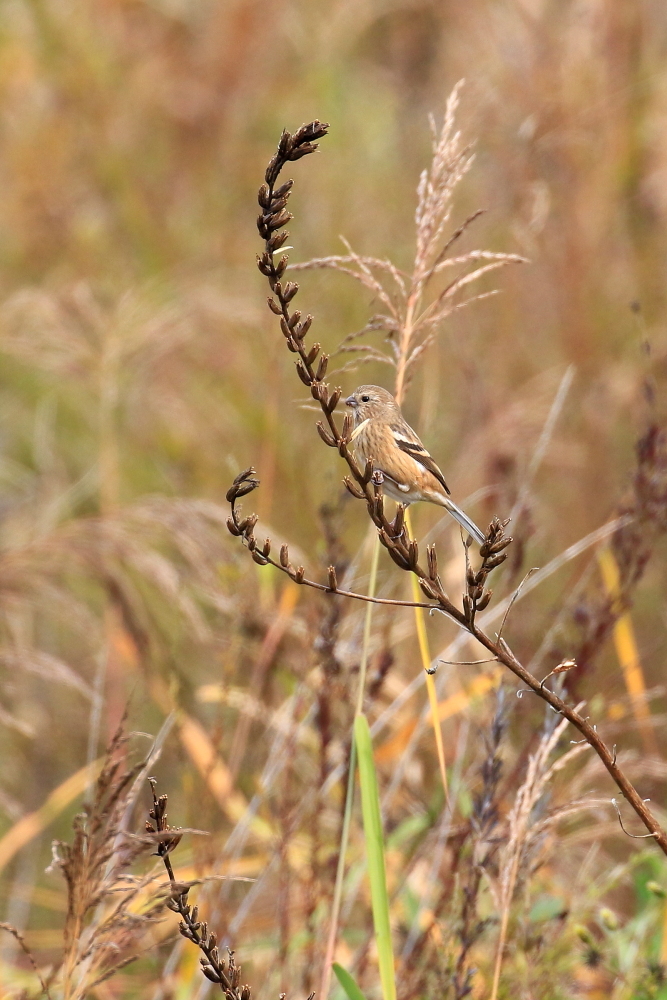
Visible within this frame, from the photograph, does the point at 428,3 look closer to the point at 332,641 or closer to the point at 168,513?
the point at 168,513

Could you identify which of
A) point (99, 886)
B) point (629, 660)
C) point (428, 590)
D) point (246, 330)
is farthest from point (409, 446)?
point (246, 330)

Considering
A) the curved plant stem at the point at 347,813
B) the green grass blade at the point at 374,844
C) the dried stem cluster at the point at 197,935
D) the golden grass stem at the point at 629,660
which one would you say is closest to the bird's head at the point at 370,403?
the curved plant stem at the point at 347,813

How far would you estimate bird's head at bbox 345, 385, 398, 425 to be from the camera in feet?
6.12

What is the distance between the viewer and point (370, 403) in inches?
75.0

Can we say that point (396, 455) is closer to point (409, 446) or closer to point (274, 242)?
point (409, 446)

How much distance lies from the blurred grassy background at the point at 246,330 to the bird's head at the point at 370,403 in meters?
0.87

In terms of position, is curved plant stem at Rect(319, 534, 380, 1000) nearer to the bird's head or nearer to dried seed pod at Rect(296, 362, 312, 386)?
the bird's head

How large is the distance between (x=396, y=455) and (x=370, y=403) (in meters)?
0.14

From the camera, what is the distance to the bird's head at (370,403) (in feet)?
6.12

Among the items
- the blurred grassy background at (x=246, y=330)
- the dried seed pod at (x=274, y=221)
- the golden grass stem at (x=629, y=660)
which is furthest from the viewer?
the blurred grassy background at (x=246, y=330)

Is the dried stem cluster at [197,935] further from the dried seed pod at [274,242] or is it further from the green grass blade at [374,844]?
the dried seed pod at [274,242]

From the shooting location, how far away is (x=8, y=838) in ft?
10.7

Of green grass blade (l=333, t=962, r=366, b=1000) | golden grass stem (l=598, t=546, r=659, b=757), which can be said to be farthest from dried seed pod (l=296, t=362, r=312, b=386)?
golden grass stem (l=598, t=546, r=659, b=757)

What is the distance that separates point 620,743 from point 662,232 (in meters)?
2.86
